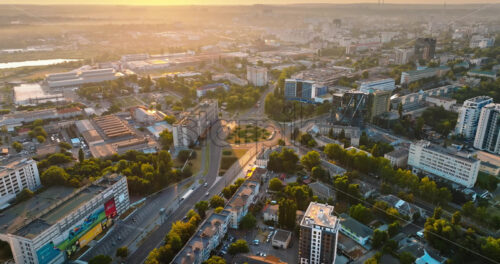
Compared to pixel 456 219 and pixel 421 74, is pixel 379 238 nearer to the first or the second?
pixel 456 219

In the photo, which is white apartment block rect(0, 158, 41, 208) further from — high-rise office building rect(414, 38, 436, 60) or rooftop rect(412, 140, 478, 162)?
high-rise office building rect(414, 38, 436, 60)

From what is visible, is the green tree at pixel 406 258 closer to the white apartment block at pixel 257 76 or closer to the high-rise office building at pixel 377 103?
the high-rise office building at pixel 377 103

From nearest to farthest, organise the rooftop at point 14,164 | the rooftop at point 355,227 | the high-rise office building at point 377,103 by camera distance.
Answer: the rooftop at point 355,227 → the rooftop at point 14,164 → the high-rise office building at point 377,103

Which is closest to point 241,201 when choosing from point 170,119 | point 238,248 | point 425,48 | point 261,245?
point 261,245

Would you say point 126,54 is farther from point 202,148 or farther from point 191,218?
point 191,218

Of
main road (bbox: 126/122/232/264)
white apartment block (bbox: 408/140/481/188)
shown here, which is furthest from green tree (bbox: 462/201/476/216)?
main road (bbox: 126/122/232/264)

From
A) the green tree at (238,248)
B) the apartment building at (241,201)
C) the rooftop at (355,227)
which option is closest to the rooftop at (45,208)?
the apartment building at (241,201)
